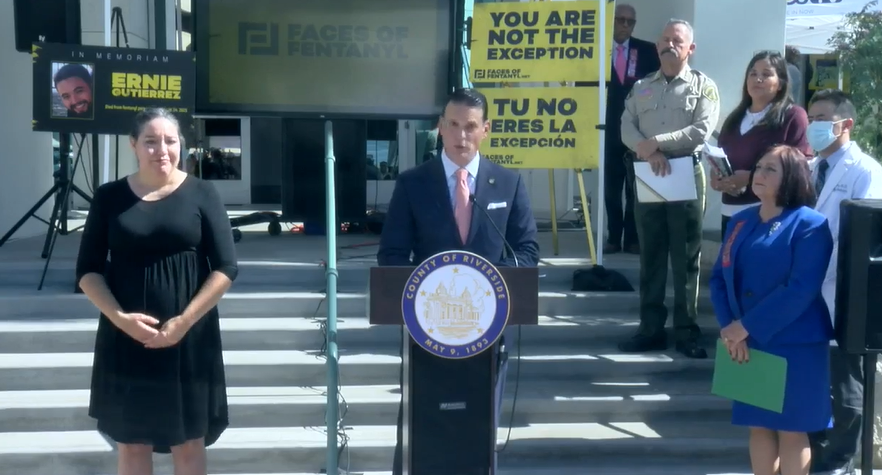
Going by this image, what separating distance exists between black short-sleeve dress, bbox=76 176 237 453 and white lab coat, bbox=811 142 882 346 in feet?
8.99

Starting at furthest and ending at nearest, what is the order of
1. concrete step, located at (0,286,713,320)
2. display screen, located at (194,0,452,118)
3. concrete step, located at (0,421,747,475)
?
1. display screen, located at (194,0,452,118)
2. concrete step, located at (0,286,713,320)
3. concrete step, located at (0,421,747,475)

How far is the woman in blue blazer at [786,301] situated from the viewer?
4070 millimetres

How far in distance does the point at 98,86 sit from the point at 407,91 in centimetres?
198

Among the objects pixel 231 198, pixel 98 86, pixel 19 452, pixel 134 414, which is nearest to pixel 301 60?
pixel 98 86

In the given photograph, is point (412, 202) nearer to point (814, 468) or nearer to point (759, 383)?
point (759, 383)

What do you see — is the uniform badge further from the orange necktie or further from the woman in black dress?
the woman in black dress

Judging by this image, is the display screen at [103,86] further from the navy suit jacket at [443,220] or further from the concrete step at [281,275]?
the navy suit jacket at [443,220]

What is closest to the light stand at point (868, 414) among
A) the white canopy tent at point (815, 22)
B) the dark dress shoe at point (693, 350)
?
the dark dress shoe at point (693, 350)

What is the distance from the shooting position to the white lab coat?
4.60m

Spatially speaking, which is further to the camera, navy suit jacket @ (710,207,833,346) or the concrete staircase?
the concrete staircase

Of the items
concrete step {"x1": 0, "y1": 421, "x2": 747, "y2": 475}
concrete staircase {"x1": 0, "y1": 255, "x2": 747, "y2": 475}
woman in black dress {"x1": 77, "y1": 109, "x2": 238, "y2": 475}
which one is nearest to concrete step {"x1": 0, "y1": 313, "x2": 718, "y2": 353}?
concrete staircase {"x1": 0, "y1": 255, "x2": 747, "y2": 475}

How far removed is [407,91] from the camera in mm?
6938

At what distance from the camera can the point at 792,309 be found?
13.3ft

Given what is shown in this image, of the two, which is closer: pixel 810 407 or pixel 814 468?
pixel 810 407
